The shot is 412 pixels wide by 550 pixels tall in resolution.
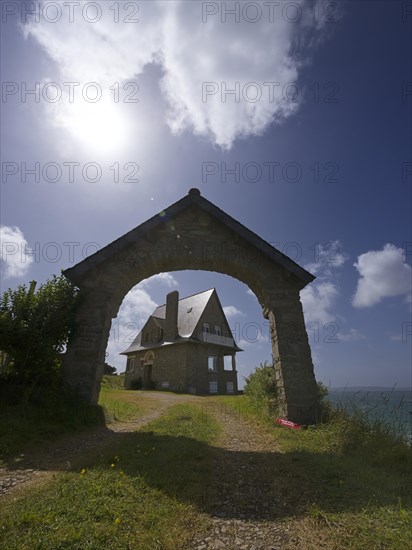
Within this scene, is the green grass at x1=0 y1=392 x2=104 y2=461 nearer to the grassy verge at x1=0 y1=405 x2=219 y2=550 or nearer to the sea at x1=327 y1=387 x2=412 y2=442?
the grassy verge at x1=0 y1=405 x2=219 y2=550

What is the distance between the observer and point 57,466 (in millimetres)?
4219

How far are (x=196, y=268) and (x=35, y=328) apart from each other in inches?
195

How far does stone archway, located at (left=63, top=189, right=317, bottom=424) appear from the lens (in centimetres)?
755

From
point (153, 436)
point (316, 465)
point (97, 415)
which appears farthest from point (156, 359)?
point (316, 465)

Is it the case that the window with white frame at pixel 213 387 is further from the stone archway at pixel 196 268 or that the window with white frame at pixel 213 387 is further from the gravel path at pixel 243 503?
the gravel path at pixel 243 503

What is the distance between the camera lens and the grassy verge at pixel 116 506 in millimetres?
2303

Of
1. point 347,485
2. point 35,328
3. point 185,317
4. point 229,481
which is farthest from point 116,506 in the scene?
point 185,317

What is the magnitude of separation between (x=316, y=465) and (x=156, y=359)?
73.2 feet

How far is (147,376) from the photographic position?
25.4m

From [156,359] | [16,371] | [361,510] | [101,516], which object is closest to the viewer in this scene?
[101,516]

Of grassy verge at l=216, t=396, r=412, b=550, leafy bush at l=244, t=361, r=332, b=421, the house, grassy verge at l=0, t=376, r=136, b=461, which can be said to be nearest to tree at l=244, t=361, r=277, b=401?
leafy bush at l=244, t=361, r=332, b=421

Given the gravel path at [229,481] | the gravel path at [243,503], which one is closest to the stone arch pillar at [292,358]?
the gravel path at [229,481]

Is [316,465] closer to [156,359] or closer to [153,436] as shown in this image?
[153,436]

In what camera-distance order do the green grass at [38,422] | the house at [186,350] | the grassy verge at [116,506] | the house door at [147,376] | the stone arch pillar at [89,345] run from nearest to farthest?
the grassy verge at [116,506], the green grass at [38,422], the stone arch pillar at [89,345], the house at [186,350], the house door at [147,376]
